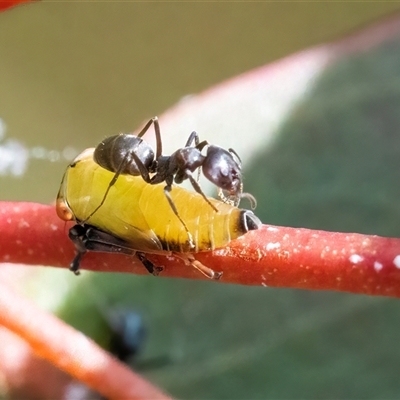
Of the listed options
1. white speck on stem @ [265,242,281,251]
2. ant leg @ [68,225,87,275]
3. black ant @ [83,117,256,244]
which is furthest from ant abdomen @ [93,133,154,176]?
white speck on stem @ [265,242,281,251]

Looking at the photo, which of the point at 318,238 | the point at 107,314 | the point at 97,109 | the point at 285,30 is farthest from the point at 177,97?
the point at 318,238

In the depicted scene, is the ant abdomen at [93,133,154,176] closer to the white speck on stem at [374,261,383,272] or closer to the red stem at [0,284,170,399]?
the red stem at [0,284,170,399]

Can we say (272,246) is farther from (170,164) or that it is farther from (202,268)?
(170,164)

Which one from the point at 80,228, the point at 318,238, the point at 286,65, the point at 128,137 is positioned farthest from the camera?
the point at 286,65

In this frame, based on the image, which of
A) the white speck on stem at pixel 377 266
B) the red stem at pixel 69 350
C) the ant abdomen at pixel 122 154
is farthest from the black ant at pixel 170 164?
the white speck on stem at pixel 377 266

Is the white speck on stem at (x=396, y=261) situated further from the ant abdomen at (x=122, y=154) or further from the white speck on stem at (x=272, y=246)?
the ant abdomen at (x=122, y=154)

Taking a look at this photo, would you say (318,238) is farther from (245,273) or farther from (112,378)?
(112,378)
